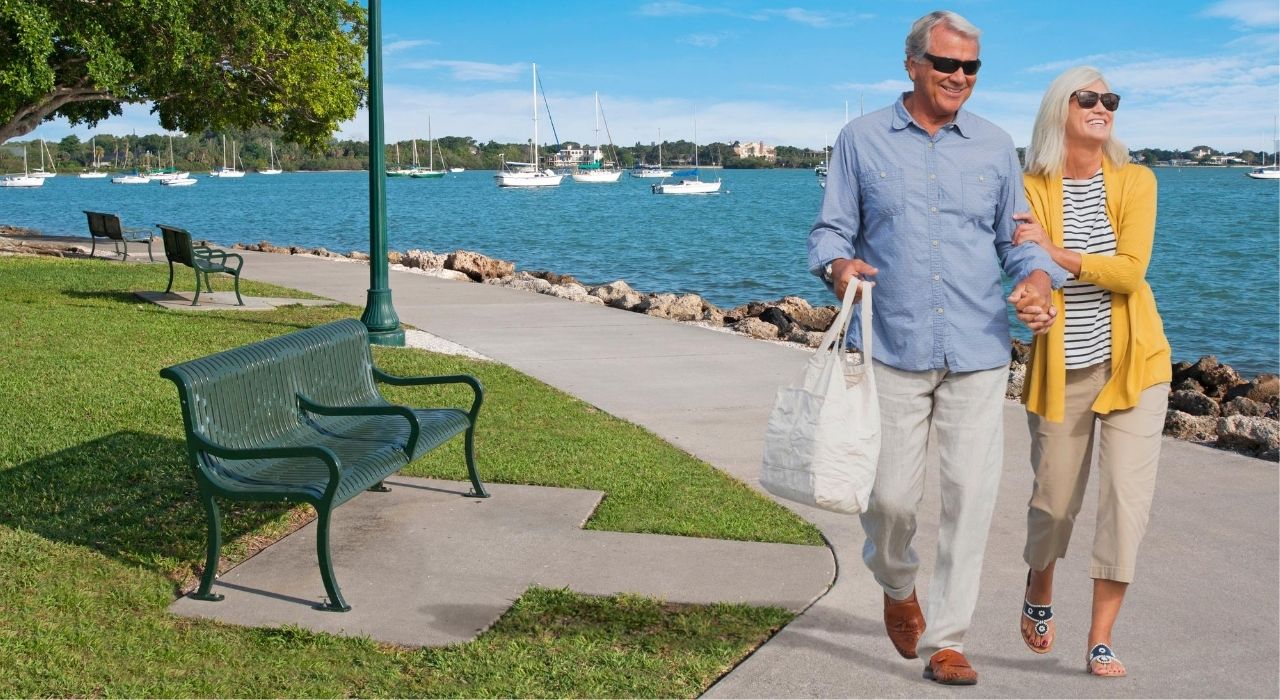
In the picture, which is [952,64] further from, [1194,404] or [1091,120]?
[1194,404]

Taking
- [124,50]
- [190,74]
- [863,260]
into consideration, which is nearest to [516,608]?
[863,260]

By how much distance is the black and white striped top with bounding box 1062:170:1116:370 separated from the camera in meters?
4.05

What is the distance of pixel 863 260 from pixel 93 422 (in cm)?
535

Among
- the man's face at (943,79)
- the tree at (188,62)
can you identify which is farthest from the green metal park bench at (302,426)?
the tree at (188,62)

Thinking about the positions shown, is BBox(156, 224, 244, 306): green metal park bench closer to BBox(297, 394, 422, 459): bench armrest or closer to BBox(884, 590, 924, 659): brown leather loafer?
BBox(297, 394, 422, 459): bench armrest

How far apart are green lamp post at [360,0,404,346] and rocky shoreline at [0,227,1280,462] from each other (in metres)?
4.01

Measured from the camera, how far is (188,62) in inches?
737

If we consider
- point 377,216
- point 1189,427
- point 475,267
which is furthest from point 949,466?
point 475,267

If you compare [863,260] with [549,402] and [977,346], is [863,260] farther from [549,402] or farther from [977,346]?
[549,402]

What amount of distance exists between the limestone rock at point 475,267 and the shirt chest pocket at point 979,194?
60.7ft

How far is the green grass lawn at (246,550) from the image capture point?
4074 mm

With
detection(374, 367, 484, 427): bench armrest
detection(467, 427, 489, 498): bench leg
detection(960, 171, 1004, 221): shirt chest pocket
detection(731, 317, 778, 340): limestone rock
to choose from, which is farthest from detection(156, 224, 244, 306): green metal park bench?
detection(960, 171, 1004, 221): shirt chest pocket

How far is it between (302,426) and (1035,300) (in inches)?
137

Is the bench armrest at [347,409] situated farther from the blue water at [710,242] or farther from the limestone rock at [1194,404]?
the blue water at [710,242]
